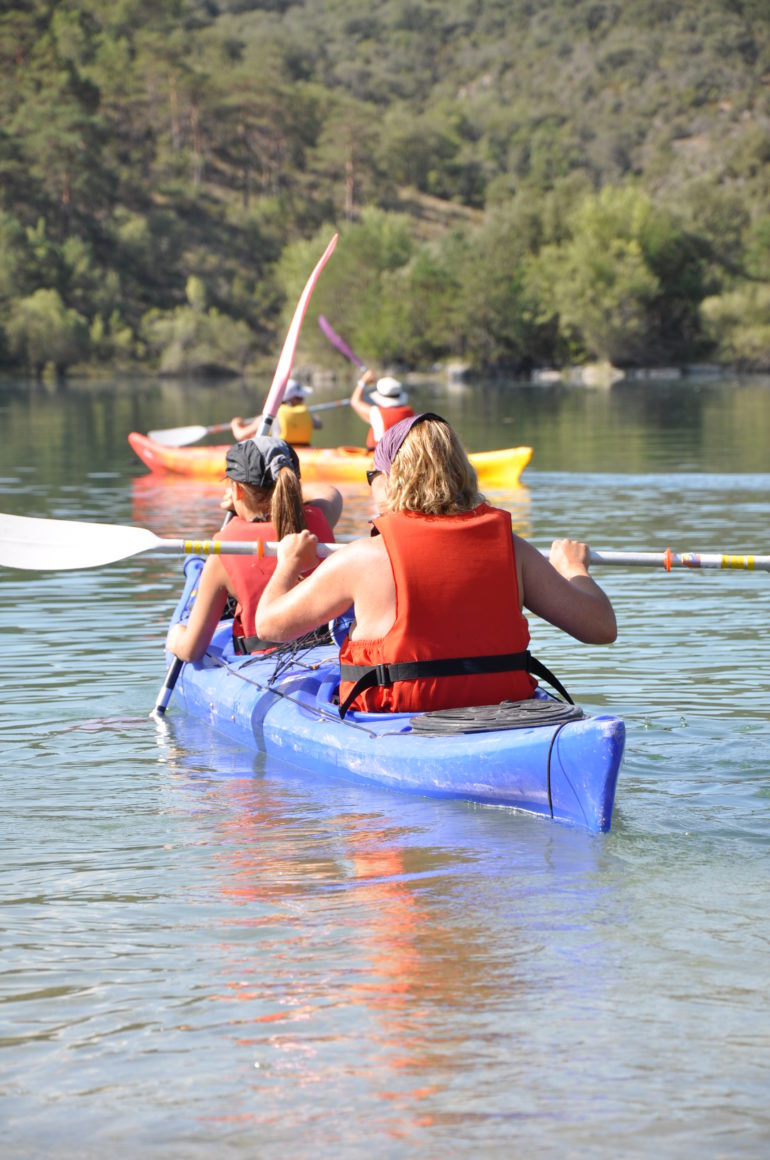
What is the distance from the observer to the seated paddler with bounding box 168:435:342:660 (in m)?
5.78

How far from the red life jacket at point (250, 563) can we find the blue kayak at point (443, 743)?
0.26m

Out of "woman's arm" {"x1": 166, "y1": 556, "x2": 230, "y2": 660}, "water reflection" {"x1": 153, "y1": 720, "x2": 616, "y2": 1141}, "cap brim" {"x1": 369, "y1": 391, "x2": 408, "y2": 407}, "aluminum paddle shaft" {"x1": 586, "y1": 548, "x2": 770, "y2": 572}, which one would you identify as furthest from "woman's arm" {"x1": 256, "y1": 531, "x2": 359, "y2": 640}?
"cap brim" {"x1": 369, "y1": 391, "x2": 408, "y2": 407}

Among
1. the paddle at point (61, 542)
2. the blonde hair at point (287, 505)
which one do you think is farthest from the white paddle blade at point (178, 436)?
the blonde hair at point (287, 505)

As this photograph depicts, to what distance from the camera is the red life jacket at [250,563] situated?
6.05 metres

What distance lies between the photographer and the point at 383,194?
10369cm

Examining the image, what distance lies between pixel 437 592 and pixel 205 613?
1.91m

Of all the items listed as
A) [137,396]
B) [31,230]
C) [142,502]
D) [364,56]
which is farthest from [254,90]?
[142,502]

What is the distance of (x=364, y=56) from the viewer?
541 ft

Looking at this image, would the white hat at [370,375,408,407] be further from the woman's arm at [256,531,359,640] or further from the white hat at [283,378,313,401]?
the woman's arm at [256,531,359,640]

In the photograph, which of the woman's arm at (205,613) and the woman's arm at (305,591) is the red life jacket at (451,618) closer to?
the woman's arm at (305,591)

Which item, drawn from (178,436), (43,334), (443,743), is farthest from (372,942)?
(43,334)

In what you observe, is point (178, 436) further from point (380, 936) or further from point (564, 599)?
point (380, 936)

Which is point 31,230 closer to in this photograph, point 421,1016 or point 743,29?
point 421,1016

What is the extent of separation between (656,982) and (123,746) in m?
3.07
